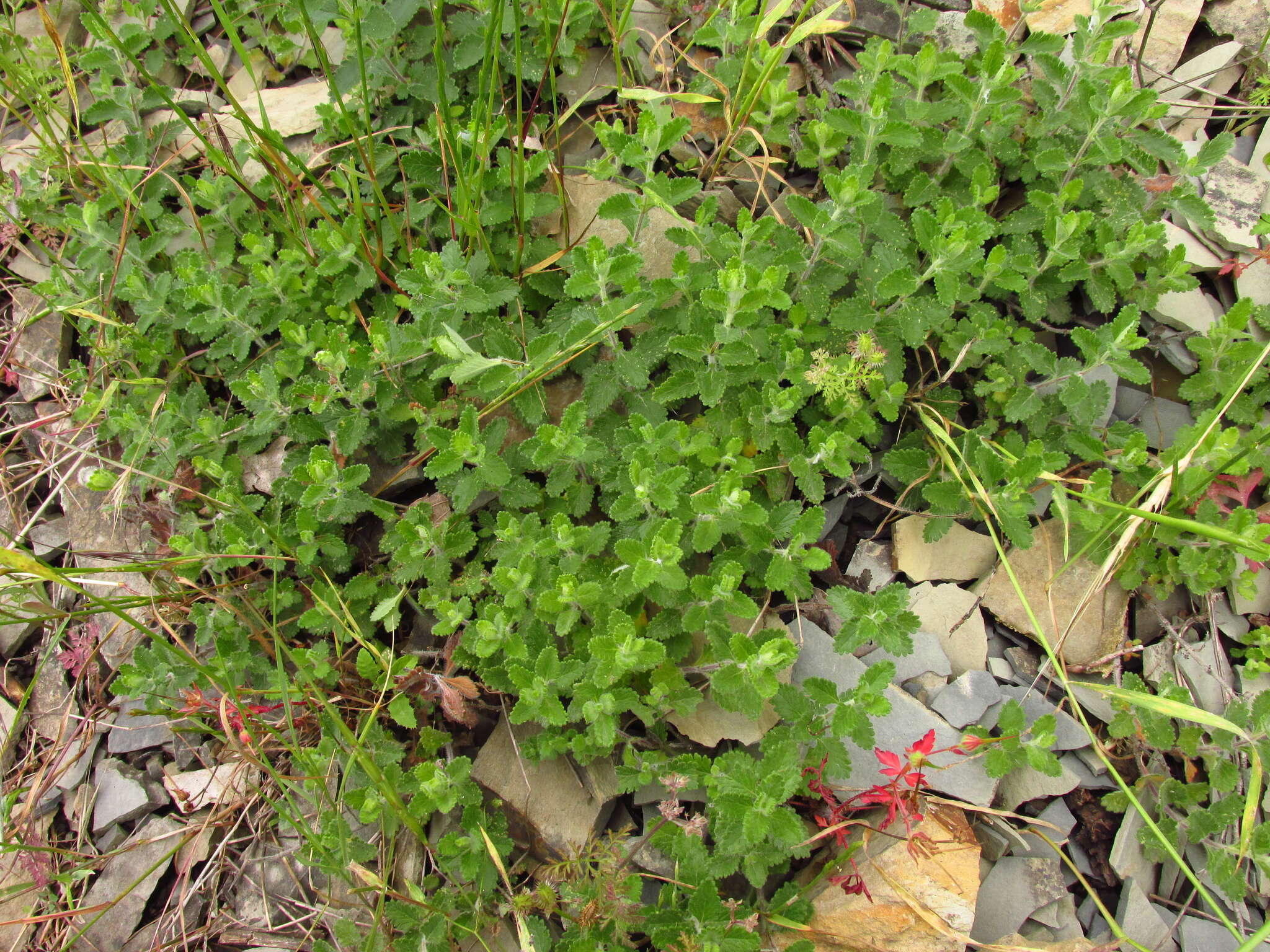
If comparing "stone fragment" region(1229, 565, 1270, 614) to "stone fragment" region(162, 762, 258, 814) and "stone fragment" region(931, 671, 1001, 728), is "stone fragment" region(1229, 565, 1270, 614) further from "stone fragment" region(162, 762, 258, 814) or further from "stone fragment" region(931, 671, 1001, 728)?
"stone fragment" region(162, 762, 258, 814)

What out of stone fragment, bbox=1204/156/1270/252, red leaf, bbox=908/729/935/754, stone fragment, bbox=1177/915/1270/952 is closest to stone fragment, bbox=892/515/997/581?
red leaf, bbox=908/729/935/754

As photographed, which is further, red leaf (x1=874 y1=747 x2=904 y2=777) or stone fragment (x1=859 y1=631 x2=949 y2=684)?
stone fragment (x1=859 y1=631 x2=949 y2=684)

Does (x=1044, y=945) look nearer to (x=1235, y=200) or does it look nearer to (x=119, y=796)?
(x=1235, y=200)

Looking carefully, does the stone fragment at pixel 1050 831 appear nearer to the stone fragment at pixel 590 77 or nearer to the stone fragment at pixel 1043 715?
the stone fragment at pixel 1043 715

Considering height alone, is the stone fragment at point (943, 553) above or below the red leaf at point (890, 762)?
above

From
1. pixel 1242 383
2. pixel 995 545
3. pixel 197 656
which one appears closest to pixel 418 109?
pixel 197 656

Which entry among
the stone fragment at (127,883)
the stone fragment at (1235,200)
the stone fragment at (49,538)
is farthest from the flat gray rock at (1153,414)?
the stone fragment at (49,538)

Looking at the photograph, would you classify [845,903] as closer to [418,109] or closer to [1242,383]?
[1242,383]

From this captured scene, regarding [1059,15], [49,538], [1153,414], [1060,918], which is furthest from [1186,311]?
[49,538]
